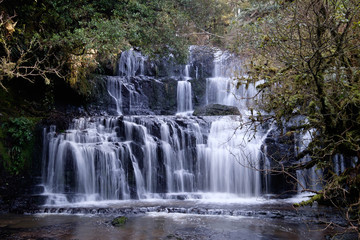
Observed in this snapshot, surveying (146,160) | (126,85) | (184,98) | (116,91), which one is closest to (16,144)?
(146,160)

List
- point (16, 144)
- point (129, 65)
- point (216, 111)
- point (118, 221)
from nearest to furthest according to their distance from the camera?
point (118, 221) < point (16, 144) < point (216, 111) < point (129, 65)

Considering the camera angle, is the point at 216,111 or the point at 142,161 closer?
the point at 142,161

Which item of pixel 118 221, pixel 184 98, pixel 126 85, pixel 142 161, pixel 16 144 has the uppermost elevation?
pixel 126 85

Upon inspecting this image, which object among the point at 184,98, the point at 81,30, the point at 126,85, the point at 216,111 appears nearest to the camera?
the point at 81,30

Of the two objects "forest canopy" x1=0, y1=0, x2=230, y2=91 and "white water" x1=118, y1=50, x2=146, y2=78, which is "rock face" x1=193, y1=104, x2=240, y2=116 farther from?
"white water" x1=118, y1=50, x2=146, y2=78

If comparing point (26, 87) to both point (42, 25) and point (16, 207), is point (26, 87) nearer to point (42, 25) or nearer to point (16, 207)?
point (42, 25)

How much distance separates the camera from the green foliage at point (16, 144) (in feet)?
34.4

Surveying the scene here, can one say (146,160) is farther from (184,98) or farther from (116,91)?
(184,98)

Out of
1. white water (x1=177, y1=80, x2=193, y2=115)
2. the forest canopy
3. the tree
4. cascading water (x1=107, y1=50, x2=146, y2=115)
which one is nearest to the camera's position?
the tree

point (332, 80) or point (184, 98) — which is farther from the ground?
point (184, 98)

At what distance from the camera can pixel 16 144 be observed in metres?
10.8

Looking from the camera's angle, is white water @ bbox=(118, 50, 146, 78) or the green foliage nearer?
the green foliage

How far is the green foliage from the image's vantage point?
1048cm

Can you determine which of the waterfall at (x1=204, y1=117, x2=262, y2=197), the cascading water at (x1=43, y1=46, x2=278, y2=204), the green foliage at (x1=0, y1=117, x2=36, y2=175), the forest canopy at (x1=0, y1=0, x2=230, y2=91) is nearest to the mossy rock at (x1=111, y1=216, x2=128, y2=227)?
the cascading water at (x1=43, y1=46, x2=278, y2=204)
